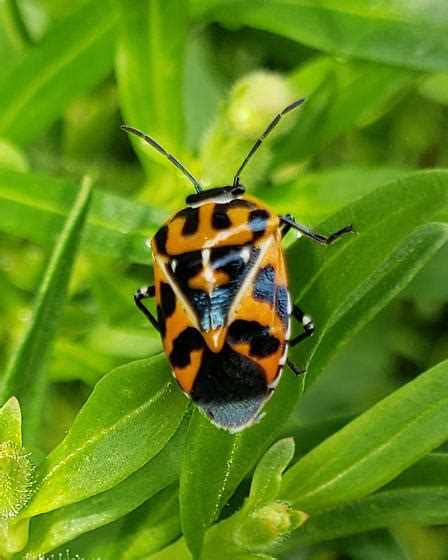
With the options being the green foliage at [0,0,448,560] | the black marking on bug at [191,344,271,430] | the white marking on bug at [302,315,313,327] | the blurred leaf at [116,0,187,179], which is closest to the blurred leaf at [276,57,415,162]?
the green foliage at [0,0,448,560]

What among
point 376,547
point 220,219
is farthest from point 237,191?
point 376,547

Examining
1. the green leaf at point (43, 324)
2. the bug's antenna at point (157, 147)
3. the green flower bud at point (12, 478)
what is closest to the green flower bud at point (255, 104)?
the bug's antenna at point (157, 147)

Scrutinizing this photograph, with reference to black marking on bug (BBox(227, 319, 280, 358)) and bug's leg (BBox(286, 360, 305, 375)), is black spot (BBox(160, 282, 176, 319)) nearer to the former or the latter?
black marking on bug (BBox(227, 319, 280, 358))

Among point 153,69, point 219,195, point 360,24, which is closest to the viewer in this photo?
point 219,195

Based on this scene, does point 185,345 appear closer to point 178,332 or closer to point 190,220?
point 178,332

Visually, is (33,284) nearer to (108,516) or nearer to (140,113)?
(140,113)

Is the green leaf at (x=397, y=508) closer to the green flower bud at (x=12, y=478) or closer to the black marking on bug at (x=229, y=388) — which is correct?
the black marking on bug at (x=229, y=388)
